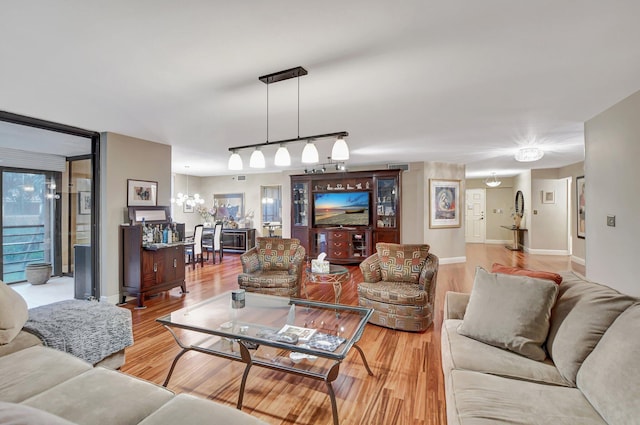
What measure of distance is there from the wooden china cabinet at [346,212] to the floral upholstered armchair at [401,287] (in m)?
3.33

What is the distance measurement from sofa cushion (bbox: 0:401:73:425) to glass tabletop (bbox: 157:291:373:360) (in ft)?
3.69

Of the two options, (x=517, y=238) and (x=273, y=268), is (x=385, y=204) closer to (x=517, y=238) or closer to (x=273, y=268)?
(x=273, y=268)

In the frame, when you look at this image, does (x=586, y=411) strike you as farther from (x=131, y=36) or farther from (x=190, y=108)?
(x=190, y=108)

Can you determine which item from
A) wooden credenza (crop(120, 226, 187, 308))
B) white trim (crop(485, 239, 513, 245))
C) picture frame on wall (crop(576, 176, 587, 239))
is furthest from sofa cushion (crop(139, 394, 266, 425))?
white trim (crop(485, 239, 513, 245))

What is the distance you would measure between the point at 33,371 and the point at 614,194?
16.1 ft

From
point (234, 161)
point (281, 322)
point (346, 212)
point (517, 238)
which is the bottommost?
point (281, 322)

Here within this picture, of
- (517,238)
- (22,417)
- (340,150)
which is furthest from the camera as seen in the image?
(517,238)

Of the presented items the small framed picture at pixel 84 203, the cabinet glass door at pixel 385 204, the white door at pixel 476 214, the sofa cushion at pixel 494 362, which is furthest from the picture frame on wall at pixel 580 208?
the small framed picture at pixel 84 203

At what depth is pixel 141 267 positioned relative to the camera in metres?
4.14

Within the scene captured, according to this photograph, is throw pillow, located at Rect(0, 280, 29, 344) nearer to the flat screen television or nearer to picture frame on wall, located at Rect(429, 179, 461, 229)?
the flat screen television

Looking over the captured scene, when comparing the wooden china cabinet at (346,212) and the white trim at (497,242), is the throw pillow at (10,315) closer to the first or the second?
the wooden china cabinet at (346,212)

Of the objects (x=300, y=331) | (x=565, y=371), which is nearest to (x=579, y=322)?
(x=565, y=371)

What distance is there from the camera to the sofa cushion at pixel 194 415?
1.20 m

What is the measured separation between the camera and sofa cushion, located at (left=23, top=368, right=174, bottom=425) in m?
1.26
